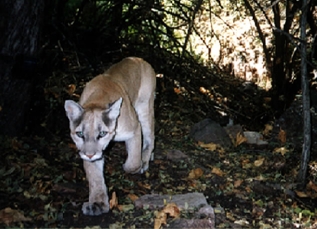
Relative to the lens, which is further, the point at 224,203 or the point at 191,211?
the point at 224,203

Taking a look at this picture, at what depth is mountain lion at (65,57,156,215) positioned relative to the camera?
4871 mm

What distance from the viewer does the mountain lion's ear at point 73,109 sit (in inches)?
192

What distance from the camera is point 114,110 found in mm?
4984

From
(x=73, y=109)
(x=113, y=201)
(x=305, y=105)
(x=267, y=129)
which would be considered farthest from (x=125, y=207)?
(x=267, y=129)

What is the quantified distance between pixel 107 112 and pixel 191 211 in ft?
3.91

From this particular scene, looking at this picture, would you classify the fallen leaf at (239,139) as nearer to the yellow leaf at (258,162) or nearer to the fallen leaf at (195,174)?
the yellow leaf at (258,162)

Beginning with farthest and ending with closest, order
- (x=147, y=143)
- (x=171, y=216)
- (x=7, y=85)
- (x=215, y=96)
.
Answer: (x=215, y=96) < (x=147, y=143) < (x=7, y=85) < (x=171, y=216)

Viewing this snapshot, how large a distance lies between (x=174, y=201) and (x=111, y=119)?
1002 millimetres

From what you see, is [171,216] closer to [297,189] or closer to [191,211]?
[191,211]

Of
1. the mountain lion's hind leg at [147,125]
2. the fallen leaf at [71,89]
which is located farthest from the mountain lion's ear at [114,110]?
the fallen leaf at [71,89]

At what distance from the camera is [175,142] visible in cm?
769

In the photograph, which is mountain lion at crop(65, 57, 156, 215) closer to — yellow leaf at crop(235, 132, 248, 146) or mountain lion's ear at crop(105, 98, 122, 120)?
mountain lion's ear at crop(105, 98, 122, 120)

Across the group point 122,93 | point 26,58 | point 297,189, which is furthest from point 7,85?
point 297,189

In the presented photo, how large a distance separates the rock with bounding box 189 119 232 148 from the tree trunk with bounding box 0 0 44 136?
268 centimetres
